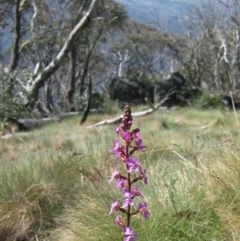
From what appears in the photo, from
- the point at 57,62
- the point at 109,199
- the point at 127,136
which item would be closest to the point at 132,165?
the point at 127,136

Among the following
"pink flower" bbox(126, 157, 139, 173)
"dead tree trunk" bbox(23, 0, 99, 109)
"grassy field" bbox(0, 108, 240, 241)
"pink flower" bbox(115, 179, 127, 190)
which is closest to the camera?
"pink flower" bbox(126, 157, 139, 173)

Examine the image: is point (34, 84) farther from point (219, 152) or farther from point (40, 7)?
point (40, 7)

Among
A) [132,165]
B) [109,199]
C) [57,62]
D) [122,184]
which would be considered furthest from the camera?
[57,62]

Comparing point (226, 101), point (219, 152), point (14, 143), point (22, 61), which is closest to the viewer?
point (219, 152)

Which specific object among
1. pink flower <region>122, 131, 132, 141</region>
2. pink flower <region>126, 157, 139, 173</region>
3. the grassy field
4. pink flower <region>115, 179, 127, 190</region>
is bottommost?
the grassy field

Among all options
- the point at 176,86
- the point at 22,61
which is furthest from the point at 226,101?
the point at 22,61

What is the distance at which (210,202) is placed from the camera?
316 centimetres

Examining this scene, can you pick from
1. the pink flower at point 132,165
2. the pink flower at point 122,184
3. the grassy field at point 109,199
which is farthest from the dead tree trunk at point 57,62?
the pink flower at point 132,165

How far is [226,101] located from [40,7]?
11530mm

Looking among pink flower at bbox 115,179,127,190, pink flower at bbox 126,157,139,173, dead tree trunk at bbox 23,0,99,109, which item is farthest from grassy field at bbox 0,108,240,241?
dead tree trunk at bbox 23,0,99,109

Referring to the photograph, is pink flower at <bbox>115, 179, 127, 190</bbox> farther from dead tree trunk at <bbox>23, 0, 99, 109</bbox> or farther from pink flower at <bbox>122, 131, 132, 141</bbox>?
dead tree trunk at <bbox>23, 0, 99, 109</bbox>

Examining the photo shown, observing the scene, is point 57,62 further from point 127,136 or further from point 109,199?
point 127,136

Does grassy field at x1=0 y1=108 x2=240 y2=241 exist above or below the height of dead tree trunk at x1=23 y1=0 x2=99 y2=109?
below

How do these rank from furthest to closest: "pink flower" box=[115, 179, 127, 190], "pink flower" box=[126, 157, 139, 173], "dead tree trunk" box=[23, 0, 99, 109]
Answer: "dead tree trunk" box=[23, 0, 99, 109] → "pink flower" box=[115, 179, 127, 190] → "pink flower" box=[126, 157, 139, 173]
